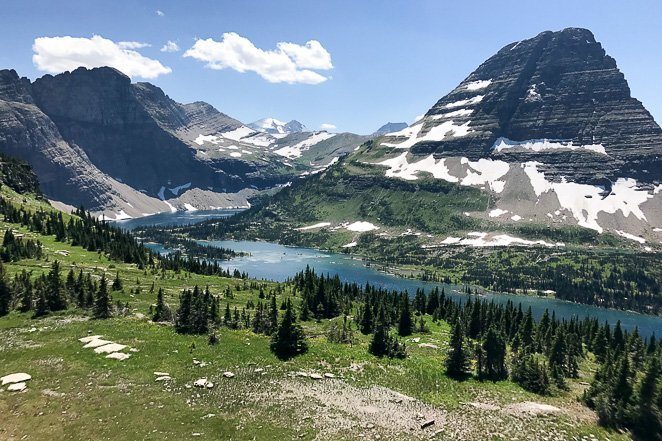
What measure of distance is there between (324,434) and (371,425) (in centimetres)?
480

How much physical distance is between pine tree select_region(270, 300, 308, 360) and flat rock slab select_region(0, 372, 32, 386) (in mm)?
25281

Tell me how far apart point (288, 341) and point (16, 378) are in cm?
2778

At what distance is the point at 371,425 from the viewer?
133 ft

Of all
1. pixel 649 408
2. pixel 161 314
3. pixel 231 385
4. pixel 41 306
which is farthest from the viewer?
pixel 161 314

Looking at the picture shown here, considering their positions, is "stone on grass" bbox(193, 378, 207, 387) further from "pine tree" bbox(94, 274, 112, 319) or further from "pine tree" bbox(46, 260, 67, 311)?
"pine tree" bbox(46, 260, 67, 311)

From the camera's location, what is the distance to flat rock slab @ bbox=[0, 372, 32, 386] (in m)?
40.2

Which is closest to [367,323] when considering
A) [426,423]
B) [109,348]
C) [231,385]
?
[426,423]

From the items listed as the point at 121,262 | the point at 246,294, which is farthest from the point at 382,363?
the point at 121,262

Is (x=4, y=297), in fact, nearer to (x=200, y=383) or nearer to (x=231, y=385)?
(x=200, y=383)

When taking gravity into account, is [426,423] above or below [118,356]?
below

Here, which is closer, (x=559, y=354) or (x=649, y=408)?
(x=649, y=408)

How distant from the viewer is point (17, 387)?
129 feet

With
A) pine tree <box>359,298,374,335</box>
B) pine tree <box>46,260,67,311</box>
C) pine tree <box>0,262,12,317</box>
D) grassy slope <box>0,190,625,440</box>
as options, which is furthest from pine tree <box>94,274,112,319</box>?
pine tree <box>359,298,374,335</box>

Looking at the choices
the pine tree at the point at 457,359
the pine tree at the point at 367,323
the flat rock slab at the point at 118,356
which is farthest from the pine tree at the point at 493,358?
the flat rock slab at the point at 118,356
